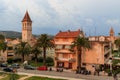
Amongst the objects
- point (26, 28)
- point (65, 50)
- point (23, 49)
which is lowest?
point (65, 50)

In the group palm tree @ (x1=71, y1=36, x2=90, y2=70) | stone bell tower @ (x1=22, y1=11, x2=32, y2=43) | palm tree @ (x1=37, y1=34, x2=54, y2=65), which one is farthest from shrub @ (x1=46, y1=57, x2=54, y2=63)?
palm tree @ (x1=71, y1=36, x2=90, y2=70)

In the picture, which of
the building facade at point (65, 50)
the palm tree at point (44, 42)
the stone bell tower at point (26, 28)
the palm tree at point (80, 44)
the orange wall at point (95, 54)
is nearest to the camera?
the palm tree at point (80, 44)

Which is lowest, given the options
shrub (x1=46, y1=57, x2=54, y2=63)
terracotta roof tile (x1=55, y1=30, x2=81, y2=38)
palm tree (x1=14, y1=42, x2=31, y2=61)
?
shrub (x1=46, y1=57, x2=54, y2=63)

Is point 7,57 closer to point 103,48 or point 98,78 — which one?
point 103,48

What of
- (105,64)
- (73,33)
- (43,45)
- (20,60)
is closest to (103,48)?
(105,64)

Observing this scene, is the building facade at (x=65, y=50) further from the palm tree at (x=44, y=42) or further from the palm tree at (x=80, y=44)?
the palm tree at (x=80, y=44)

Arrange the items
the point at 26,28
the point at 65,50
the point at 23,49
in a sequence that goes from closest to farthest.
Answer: the point at 65,50 → the point at 23,49 → the point at 26,28

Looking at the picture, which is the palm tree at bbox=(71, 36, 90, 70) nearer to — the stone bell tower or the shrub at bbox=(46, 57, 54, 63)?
the shrub at bbox=(46, 57, 54, 63)

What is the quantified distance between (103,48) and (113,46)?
8348 mm

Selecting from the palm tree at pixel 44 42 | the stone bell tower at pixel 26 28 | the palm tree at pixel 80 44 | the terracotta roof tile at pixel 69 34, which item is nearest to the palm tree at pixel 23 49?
the palm tree at pixel 44 42

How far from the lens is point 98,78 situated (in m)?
66.4

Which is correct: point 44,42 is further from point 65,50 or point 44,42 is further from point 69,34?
point 69,34

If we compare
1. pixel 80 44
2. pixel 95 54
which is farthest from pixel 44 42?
pixel 95 54

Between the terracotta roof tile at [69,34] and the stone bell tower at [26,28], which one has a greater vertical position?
the stone bell tower at [26,28]
